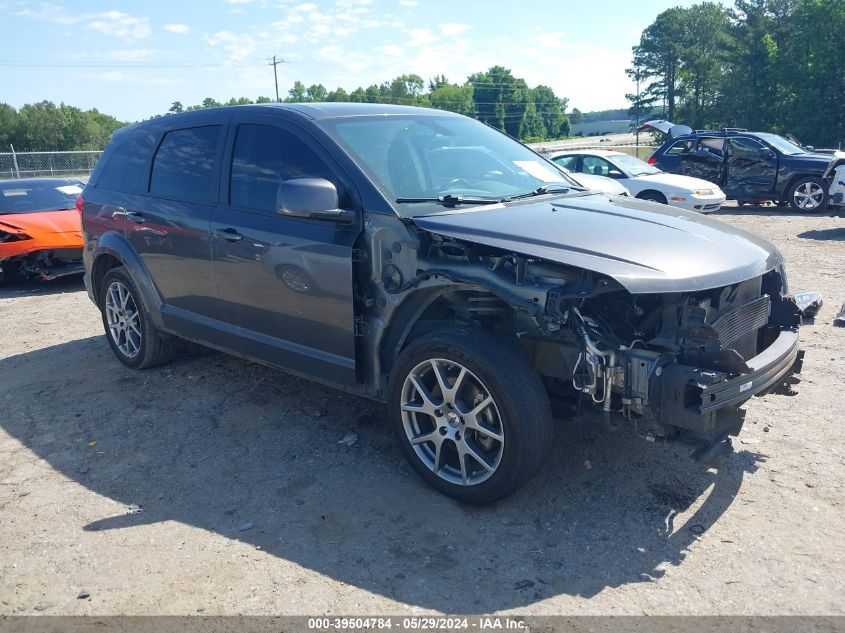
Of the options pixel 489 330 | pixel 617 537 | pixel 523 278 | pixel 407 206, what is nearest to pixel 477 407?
pixel 489 330

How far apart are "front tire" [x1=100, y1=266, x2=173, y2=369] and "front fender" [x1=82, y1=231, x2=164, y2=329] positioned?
0.29ft

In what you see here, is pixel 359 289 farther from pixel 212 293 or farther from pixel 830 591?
pixel 830 591

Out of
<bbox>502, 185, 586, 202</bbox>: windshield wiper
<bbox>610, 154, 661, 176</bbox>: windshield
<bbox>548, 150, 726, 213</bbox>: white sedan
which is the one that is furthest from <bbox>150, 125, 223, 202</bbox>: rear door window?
<bbox>610, 154, 661, 176</bbox>: windshield

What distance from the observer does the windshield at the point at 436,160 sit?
409cm

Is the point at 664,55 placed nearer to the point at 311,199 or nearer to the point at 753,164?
the point at 753,164

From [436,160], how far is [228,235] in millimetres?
1394

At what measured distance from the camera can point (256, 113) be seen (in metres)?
4.62

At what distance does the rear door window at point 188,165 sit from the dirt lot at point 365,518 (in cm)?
149

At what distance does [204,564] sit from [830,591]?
105 inches

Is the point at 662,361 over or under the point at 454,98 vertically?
under

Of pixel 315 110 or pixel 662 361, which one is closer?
pixel 662 361

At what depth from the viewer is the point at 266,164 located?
4508 millimetres

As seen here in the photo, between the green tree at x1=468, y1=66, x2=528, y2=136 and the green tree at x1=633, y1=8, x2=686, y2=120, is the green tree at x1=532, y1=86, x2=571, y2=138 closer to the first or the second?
the green tree at x1=468, y1=66, x2=528, y2=136

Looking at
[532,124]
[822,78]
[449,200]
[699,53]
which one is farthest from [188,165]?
[532,124]
